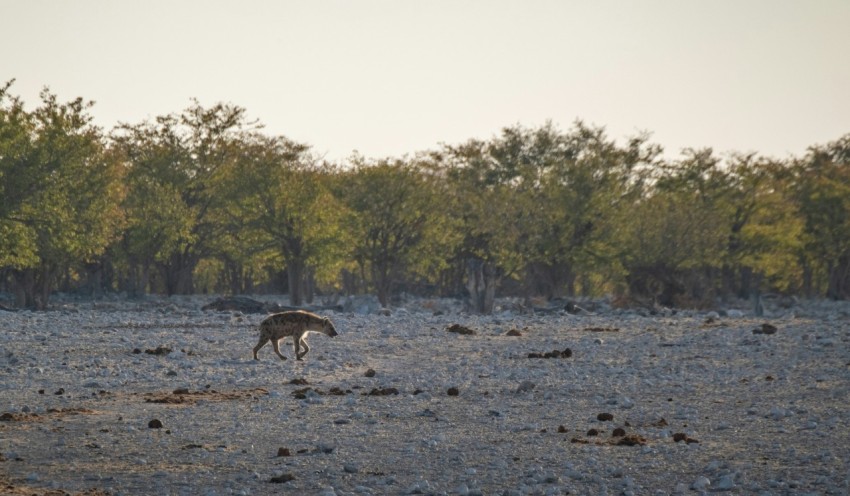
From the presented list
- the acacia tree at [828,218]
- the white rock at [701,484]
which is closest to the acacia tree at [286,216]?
the acacia tree at [828,218]

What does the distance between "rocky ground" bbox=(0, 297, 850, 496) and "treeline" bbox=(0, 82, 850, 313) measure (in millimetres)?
21043

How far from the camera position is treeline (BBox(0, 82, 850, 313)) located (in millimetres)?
50906

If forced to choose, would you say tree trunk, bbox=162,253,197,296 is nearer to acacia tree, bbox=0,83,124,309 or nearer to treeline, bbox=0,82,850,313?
treeline, bbox=0,82,850,313

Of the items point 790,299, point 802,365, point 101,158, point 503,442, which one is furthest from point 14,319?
point 790,299

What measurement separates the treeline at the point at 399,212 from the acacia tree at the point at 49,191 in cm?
7

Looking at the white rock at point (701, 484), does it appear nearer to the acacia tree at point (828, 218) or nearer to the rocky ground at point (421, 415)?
the rocky ground at point (421, 415)

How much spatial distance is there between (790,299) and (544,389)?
5100 cm

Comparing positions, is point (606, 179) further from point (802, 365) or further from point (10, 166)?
point (802, 365)

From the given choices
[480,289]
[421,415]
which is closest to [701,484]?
[421,415]

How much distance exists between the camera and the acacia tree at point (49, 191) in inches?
1852

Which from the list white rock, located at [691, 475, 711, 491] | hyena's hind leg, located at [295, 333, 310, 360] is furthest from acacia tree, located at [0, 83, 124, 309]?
white rock, located at [691, 475, 711, 491]

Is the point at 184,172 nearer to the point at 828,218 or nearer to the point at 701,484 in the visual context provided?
A: the point at 828,218

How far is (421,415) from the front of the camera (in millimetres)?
16391

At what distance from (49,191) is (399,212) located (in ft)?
55.9
